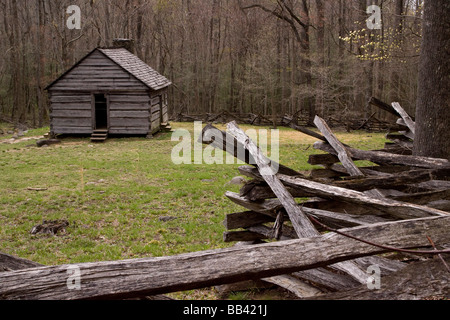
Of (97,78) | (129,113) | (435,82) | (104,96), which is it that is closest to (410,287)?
(435,82)

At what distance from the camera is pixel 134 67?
20.4 meters

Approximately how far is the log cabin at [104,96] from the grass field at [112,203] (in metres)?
3.85

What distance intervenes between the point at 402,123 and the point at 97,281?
7.00 m

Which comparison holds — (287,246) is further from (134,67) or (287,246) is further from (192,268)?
(134,67)

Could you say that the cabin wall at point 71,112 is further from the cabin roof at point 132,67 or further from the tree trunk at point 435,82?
the tree trunk at point 435,82

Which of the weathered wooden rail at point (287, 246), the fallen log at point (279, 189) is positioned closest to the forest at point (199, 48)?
the weathered wooden rail at point (287, 246)

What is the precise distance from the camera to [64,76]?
1936 cm

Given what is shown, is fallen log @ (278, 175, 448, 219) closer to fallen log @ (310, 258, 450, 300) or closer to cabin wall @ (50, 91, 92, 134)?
fallen log @ (310, 258, 450, 300)

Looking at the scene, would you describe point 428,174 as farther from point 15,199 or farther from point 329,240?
point 15,199

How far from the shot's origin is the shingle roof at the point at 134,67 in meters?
19.3

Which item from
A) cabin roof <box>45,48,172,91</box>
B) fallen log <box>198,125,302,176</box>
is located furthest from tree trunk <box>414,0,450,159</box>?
cabin roof <box>45,48,172,91</box>

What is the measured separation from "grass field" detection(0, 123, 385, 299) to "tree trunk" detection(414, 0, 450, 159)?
3607 millimetres

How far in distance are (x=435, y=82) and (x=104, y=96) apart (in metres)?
16.3
